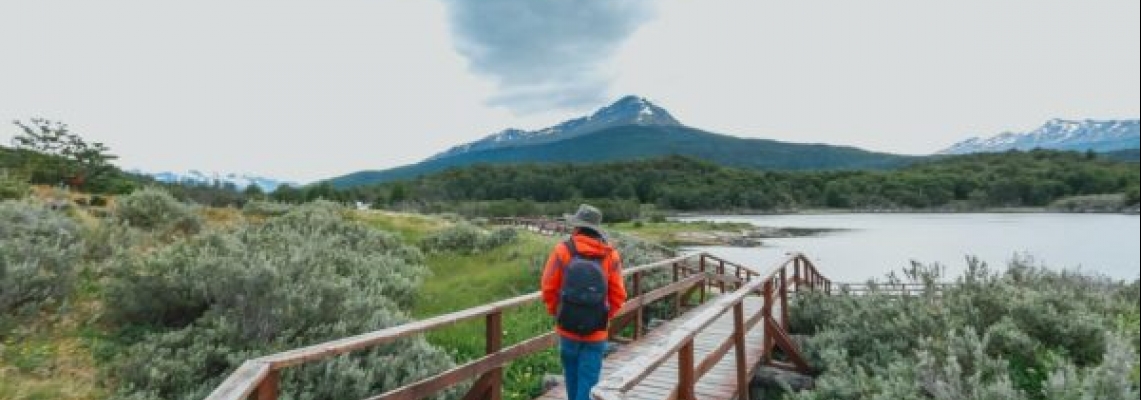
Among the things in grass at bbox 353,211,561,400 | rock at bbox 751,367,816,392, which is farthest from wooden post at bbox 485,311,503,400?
rock at bbox 751,367,816,392

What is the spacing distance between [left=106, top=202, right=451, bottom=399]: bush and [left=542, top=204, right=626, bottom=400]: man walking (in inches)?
76.0

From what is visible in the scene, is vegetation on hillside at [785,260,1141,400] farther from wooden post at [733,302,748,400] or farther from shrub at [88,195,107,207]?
shrub at [88,195,107,207]

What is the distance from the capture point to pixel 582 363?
529cm

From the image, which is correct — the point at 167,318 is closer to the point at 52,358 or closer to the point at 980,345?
the point at 52,358

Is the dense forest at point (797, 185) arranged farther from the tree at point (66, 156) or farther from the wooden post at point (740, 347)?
the wooden post at point (740, 347)

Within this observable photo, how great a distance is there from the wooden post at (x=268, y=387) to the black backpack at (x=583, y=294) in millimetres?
2108

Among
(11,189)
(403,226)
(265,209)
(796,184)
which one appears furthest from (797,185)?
(11,189)

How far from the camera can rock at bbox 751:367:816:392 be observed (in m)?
7.48

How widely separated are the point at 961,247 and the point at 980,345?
217ft

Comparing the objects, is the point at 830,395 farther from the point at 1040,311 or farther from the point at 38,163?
the point at 38,163

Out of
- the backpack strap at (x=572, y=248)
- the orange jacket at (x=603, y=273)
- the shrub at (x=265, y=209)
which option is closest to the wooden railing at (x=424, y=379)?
the orange jacket at (x=603, y=273)

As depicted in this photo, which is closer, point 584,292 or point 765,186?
point 584,292

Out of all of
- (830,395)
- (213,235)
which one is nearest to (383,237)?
(213,235)

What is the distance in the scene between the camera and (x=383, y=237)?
16312mm
